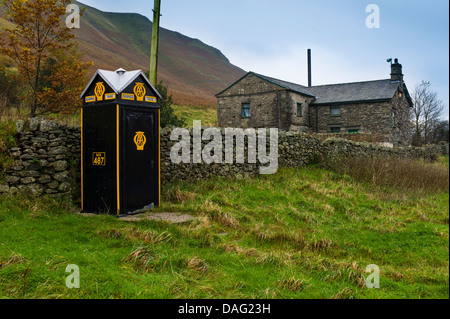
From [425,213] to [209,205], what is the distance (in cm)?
528

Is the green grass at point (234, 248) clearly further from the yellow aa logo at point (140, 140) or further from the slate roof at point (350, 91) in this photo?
the slate roof at point (350, 91)

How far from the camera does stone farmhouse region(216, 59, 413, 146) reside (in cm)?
2850

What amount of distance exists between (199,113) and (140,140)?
28.9 metres

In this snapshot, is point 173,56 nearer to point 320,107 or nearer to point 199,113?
point 199,113

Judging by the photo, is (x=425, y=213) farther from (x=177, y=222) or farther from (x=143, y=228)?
(x=143, y=228)

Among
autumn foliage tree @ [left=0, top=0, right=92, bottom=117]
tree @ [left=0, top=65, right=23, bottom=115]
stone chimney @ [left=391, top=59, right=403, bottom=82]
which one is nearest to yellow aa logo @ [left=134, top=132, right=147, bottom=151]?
autumn foliage tree @ [left=0, top=0, right=92, bottom=117]

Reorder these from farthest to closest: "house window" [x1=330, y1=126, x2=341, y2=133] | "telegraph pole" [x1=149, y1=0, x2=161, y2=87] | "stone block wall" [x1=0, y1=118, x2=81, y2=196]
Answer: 1. "house window" [x1=330, y1=126, x2=341, y2=133]
2. "telegraph pole" [x1=149, y1=0, x2=161, y2=87]
3. "stone block wall" [x1=0, y1=118, x2=81, y2=196]

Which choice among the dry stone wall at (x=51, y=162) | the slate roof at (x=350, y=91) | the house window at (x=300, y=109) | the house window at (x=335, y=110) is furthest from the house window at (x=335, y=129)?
the dry stone wall at (x=51, y=162)

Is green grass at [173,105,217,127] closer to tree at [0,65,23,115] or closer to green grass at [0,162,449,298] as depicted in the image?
tree at [0,65,23,115]

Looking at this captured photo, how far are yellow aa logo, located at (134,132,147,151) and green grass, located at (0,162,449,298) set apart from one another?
1540 mm

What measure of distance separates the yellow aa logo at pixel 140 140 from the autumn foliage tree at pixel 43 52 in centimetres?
602

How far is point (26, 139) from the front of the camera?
26.1 ft

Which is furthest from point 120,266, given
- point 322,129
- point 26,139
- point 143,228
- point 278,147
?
point 322,129

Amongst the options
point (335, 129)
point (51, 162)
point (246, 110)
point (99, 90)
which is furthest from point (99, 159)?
point (335, 129)
